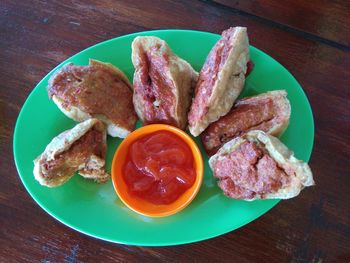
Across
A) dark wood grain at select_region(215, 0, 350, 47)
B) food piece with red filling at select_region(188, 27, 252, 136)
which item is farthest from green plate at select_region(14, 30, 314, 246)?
dark wood grain at select_region(215, 0, 350, 47)

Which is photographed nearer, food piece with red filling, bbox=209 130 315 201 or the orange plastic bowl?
food piece with red filling, bbox=209 130 315 201

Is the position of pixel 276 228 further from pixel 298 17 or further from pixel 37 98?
pixel 37 98

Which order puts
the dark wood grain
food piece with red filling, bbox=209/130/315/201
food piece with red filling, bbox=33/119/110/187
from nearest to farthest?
1. food piece with red filling, bbox=209/130/315/201
2. food piece with red filling, bbox=33/119/110/187
3. the dark wood grain

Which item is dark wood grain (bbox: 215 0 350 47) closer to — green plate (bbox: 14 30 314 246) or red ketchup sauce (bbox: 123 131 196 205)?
green plate (bbox: 14 30 314 246)

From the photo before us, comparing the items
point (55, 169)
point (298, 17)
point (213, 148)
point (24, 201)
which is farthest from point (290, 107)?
point (24, 201)

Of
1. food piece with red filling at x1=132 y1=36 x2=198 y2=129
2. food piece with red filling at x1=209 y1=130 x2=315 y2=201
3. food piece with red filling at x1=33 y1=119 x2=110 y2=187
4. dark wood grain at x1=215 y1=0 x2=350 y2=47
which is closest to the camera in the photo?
food piece with red filling at x1=209 y1=130 x2=315 y2=201

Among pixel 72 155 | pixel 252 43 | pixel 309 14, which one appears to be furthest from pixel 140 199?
pixel 309 14

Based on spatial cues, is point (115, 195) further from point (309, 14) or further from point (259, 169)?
point (309, 14)
